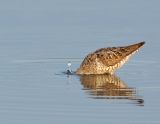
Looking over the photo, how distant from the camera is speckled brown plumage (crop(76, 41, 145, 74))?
20.0 meters

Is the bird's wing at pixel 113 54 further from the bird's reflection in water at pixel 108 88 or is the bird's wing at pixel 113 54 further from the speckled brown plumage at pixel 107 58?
the bird's reflection in water at pixel 108 88

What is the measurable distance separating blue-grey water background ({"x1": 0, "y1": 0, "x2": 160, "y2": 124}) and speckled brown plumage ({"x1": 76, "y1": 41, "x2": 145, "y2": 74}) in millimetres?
282

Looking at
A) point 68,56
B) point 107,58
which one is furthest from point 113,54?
point 68,56

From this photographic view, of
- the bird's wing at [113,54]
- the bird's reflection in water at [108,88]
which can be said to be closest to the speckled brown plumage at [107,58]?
the bird's wing at [113,54]

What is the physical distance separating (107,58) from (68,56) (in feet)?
3.91

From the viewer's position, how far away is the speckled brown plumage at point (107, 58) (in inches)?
787

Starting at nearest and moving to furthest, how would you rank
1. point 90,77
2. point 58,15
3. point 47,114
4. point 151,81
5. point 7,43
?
point 47,114 → point 151,81 → point 90,77 → point 7,43 → point 58,15

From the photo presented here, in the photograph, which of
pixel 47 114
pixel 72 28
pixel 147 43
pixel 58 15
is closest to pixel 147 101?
pixel 47 114

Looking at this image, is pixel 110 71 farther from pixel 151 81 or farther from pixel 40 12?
pixel 40 12

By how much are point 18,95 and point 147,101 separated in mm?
2323

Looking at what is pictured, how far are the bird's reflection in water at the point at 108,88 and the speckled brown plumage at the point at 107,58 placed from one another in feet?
0.91

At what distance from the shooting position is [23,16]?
1001 inches

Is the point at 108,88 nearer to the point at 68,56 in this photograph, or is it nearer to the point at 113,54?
the point at 113,54

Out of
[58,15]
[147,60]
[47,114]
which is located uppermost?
[58,15]
